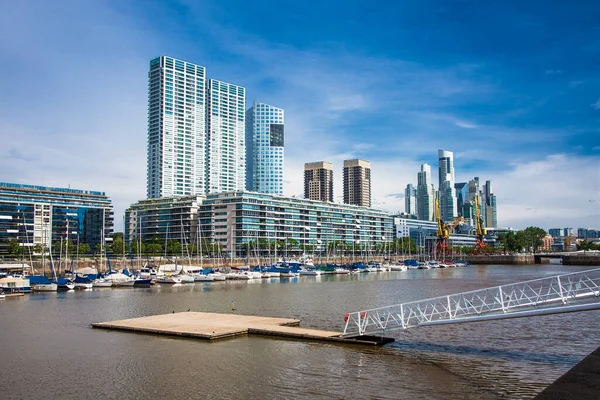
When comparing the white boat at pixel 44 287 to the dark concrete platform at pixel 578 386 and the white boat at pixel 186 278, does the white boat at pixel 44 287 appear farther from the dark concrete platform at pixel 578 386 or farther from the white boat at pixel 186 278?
the dark concrete platform at pixel 578 386

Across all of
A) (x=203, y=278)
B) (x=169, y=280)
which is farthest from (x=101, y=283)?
(x=203, y=278)

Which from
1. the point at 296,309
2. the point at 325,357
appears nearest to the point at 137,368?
the point at 325,357

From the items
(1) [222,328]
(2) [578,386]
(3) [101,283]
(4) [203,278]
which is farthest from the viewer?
(4) [203,278]

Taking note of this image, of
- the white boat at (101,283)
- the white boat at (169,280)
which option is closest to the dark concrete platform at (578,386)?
the white boat at (101,283)

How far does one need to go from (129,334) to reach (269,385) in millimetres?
18881

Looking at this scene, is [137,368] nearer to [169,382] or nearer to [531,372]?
[169,382]

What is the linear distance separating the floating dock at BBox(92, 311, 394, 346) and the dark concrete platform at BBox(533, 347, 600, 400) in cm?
1635

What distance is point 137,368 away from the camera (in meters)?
31.7

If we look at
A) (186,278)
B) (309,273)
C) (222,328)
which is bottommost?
(309,273)

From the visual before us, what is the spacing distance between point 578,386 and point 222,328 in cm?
2766

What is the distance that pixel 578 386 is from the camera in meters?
19.4

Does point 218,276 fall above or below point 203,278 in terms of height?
above

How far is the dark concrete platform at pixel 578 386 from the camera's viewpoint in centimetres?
1781

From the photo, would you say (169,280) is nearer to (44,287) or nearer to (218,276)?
(218,276)
